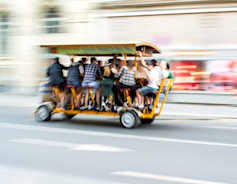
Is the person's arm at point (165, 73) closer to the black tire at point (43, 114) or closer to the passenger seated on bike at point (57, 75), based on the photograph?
the passenger seated on bike at point (57, 75)

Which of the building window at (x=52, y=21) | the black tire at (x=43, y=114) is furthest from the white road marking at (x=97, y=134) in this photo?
the building window at (x=52, y=21)

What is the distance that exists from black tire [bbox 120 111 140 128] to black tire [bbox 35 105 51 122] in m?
2.03

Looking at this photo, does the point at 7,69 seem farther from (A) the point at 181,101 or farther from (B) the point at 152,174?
(B) the point at 152,174

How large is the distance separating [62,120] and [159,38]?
23.8ft

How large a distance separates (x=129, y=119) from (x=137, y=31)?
813cm

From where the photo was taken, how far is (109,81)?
9.09 meters

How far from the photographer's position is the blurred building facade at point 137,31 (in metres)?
14.7

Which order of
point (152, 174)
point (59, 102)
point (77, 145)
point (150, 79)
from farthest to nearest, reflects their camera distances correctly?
point (59, 102), point (150, 79), point (77, 145), point (152, 174)

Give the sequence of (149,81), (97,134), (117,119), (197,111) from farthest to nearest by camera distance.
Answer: (197,111) → (117,119) → (149,81) → (97,134)

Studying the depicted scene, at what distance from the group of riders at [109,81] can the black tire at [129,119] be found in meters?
0.31

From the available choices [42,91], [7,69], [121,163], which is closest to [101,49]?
[42,91]

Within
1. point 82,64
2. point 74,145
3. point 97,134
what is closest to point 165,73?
point 82,64

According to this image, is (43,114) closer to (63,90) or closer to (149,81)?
(63,90)

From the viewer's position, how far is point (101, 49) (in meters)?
8.86
